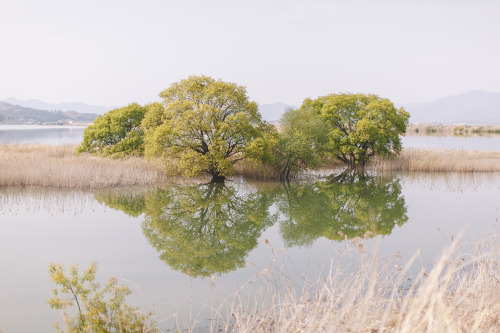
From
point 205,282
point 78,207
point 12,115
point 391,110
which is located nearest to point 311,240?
point 205,282

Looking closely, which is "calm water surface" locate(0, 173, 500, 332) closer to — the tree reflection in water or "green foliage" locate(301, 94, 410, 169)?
the tree reflection in water

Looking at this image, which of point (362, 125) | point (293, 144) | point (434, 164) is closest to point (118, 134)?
point (293, 144)

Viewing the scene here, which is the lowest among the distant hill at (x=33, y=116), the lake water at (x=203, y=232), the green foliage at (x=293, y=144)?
the lake water at (x=203, y=232)

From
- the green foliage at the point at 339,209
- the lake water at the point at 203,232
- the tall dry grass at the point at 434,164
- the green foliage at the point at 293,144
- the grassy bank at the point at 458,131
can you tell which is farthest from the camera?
the grassy bank at the point at 458,131

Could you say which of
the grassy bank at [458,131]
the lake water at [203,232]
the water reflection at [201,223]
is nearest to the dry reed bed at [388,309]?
the lake water at [203,232]

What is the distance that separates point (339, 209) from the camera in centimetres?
1470

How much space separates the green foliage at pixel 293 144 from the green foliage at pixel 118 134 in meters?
7.24

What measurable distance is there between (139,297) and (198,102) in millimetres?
14409

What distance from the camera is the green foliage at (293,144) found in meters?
20.9

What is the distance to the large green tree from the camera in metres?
19.7

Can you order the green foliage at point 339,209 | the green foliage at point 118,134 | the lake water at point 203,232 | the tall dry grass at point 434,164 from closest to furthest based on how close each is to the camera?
the lake water at point 203,232 → the green foliage at point 339,209 → the green foliage at point 118,134 → the tall dry grass at point 434,164

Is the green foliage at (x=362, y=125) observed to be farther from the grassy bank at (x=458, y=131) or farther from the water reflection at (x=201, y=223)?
the grassy bank at (x=458, y=131)

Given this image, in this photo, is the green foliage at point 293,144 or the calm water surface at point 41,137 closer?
the green foliage at point 293,144

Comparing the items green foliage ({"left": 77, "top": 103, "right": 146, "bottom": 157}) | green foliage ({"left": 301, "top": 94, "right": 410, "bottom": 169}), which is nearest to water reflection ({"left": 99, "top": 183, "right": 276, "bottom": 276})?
green foliage ({"left": 77, "top": 103, "right": 146, "bottom": 157})
